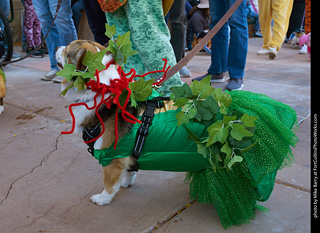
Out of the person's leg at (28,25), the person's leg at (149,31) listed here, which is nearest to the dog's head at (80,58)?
the person's leg at (149,31)

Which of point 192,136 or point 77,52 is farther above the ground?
point 77,52

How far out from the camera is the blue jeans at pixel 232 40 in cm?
441

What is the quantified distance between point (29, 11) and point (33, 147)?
530 cm

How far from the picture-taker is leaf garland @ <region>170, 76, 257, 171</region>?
190cm

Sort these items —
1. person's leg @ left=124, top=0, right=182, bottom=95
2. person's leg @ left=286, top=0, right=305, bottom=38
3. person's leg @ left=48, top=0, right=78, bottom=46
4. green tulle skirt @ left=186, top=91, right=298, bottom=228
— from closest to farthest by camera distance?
1. green tulle skirt @ left=186, top=91, right=298, bottom=228
2. person's leg @ left=124, top=0, right=182, bottom=95
3. person's leg @ left=48, top=0, right=78, bottom=46
4. person's leg @ left=286, top=0, right=305, bottom=38

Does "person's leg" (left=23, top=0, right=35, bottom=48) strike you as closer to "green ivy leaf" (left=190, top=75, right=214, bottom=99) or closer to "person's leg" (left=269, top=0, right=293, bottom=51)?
"person's leg" (left=269, top=0, right=293, bottom=51)

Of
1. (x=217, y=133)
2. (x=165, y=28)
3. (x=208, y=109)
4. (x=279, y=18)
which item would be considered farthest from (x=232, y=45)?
(x=279, y=18)

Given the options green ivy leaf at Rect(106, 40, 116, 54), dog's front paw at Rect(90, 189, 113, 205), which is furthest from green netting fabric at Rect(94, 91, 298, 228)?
green ivy leaf at Rect(106, 40, 116, 54)

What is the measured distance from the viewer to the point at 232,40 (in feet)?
14.7

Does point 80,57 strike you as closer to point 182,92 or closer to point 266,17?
point 182,92

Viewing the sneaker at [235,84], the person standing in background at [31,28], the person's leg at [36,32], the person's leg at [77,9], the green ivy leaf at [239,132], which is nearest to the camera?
the green ivy leaf at [239,132]

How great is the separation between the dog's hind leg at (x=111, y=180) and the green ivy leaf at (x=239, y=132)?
0.72 meters

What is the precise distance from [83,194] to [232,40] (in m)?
3.02

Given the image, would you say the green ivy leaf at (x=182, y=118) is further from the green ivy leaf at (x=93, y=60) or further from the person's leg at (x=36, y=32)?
the person's leg at (x=36, y=32)
